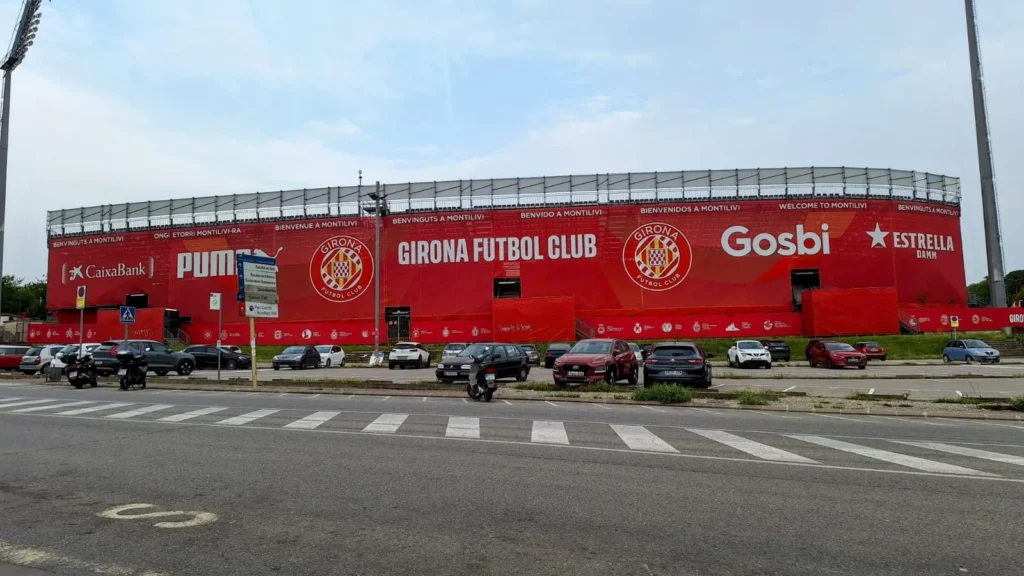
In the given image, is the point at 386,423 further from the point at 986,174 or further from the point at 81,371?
the point at 986,174

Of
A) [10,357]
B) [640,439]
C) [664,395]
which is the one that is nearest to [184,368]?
[10,357]

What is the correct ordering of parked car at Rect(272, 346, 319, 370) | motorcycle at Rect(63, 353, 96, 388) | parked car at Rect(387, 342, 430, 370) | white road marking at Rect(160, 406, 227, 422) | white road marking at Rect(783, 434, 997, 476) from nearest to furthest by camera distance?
1. white road marking at Rect(783, 434, 997, 476)
2. white road marking at Rect(160, 406, 227, 422)
3. motorcycle at Rect(63, 353, 96, 388)
4. parked car at Rect(272, 346, 319, 370)
5. parked car at Rect(387, 342, 430, 370)

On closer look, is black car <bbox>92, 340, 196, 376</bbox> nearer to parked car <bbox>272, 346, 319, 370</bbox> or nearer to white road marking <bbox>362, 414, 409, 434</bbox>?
parked car <bbox>272, 346, 319, 370</bbox>

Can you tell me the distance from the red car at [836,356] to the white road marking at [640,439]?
880 inches

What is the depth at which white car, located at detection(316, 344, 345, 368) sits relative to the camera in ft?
123

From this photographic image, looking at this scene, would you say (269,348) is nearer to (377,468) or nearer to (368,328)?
(368,328)

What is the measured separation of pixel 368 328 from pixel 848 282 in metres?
34.8

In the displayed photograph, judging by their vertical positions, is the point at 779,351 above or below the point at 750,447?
above

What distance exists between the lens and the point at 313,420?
12.7 metres

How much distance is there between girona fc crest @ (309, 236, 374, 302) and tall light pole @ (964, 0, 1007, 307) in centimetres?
4624

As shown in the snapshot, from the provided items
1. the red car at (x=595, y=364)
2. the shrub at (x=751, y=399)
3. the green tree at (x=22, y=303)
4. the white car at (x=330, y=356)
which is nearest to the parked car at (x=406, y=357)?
the white car at (x=330, y=356)

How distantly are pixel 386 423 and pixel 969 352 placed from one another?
108ft

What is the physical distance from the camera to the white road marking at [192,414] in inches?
514

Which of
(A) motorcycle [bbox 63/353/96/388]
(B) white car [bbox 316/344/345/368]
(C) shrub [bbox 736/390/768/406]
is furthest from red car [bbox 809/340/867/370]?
(A) motorcycle [bbox 63/353/96/388]
